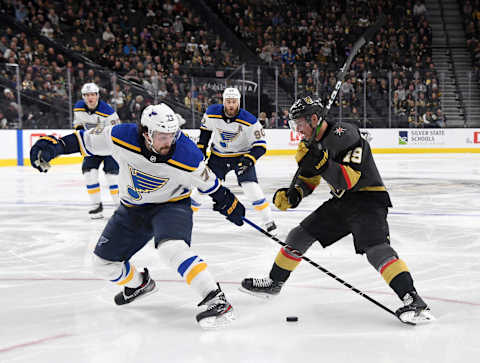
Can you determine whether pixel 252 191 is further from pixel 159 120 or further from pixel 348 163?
pixel 159 120

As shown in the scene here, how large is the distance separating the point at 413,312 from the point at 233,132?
314 centimetres

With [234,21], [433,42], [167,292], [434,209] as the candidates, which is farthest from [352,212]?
[433,42]

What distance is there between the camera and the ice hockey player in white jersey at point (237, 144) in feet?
17.2

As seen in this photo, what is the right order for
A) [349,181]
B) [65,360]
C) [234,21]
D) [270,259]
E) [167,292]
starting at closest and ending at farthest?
[65,360], [349,181], [167,292], [270,259], [234,21]

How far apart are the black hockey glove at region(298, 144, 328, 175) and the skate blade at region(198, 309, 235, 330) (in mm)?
757

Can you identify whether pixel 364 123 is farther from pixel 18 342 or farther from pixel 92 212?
pixel 18 342

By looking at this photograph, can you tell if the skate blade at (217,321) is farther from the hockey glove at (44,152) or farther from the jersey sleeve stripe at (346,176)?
the hockey glove at (44,152)

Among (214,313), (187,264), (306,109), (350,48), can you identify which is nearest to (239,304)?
(214,313)

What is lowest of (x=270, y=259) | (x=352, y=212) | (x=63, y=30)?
(x=270, y=259)

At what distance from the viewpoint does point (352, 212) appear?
9.08 ft

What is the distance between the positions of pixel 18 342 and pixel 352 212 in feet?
5.28

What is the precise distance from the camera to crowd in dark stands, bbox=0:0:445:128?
12688 mm

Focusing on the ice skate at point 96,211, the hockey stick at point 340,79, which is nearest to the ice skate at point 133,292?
the hockey stick at point 340,79

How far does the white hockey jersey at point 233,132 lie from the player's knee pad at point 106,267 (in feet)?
8.98
